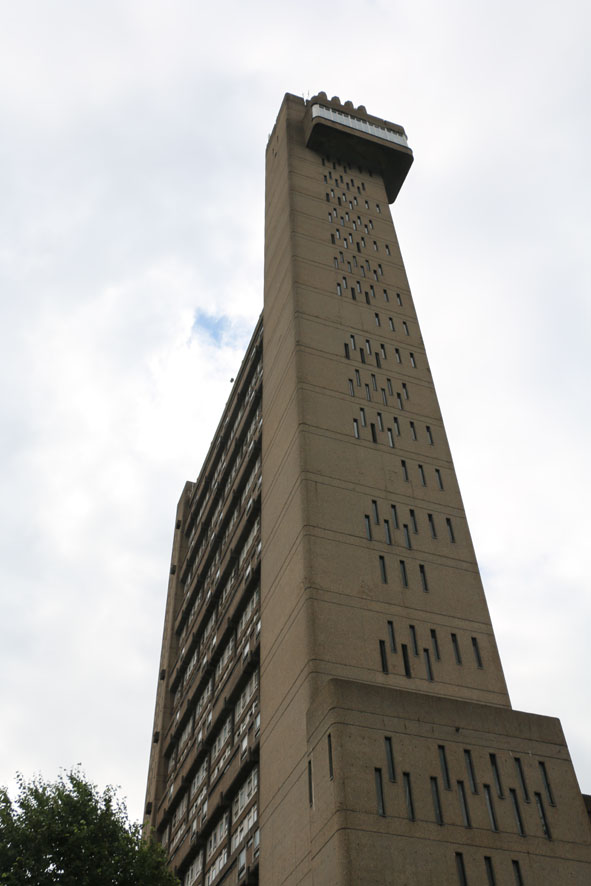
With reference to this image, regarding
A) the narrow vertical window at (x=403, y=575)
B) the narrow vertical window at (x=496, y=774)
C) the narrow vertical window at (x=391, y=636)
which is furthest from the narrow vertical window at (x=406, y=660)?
the narrow vertical window at (x=496, y=774)

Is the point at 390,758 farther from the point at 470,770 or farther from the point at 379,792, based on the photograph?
the point at 470,770

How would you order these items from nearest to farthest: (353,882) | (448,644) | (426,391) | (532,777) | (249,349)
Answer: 1. (353,882)
2. (532,777)
3. (448,644)
4. (426,391)
5. (249,349)

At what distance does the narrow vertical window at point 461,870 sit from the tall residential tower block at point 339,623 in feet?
0.24

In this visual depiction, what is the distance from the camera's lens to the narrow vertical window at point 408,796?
103 feet

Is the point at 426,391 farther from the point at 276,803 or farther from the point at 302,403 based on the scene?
the point at 276,803

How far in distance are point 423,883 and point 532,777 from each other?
6.94 m

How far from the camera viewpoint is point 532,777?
34062 millimetres

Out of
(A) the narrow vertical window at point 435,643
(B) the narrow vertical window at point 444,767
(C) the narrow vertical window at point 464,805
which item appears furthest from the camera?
(A) the narrow vertical window at point 435,643

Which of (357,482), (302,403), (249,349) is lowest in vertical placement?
(357,482)

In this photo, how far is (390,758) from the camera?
32656 millimetres

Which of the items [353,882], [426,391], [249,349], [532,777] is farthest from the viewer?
[249,349]

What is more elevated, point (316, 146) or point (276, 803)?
point (316, 146)

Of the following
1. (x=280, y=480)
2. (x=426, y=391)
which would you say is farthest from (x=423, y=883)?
(x=426, y=391)

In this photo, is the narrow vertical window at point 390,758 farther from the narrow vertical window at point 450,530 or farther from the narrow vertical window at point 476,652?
the narrow vertical window at point 450,530
